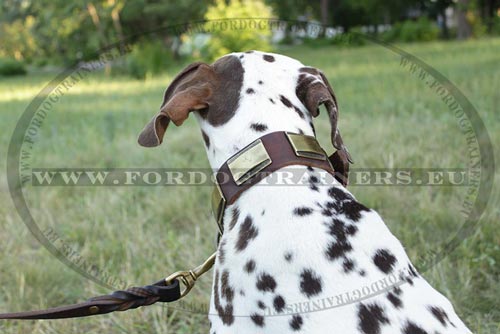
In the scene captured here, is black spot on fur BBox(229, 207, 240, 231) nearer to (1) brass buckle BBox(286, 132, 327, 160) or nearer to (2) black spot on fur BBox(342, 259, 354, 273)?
(1) brass buckle BBox(286, 132, 327, 160)

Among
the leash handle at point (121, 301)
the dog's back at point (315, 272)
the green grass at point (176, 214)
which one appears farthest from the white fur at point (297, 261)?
the green grass at point (176, 214)

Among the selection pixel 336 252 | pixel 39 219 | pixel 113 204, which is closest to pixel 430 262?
pixel 336 252

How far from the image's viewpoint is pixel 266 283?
163cm

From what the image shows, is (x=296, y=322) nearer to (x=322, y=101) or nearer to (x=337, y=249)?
(x=337, y=249)

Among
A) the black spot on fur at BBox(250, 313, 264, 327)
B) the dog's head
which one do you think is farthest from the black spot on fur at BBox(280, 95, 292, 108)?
the black spot on fur at BBox(250, 313, 264, 327)

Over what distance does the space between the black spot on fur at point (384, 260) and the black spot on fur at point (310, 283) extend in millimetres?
188

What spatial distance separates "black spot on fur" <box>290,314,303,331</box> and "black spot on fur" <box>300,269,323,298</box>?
7cm

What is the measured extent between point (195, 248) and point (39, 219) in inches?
58.3

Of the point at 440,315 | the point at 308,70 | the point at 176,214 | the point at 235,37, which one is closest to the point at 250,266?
the point at 440,315

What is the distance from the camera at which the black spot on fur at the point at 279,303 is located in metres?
1.60

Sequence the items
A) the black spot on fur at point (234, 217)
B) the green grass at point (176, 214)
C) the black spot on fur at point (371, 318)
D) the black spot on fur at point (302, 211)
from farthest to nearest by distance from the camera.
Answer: the green grass at point (176, 214) → the black spot on fur at point (234, 217) → the black spot on fur at point (302, 211) → the black spot on fur at point (371, 318)

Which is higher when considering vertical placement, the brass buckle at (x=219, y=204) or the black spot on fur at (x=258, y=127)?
the black spot on fur at (x=258, y=127)

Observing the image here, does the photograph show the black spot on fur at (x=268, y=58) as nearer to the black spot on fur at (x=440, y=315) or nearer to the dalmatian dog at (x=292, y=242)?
the dalmatian dog at (x=292, y=242)

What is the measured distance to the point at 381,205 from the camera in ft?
13.2
